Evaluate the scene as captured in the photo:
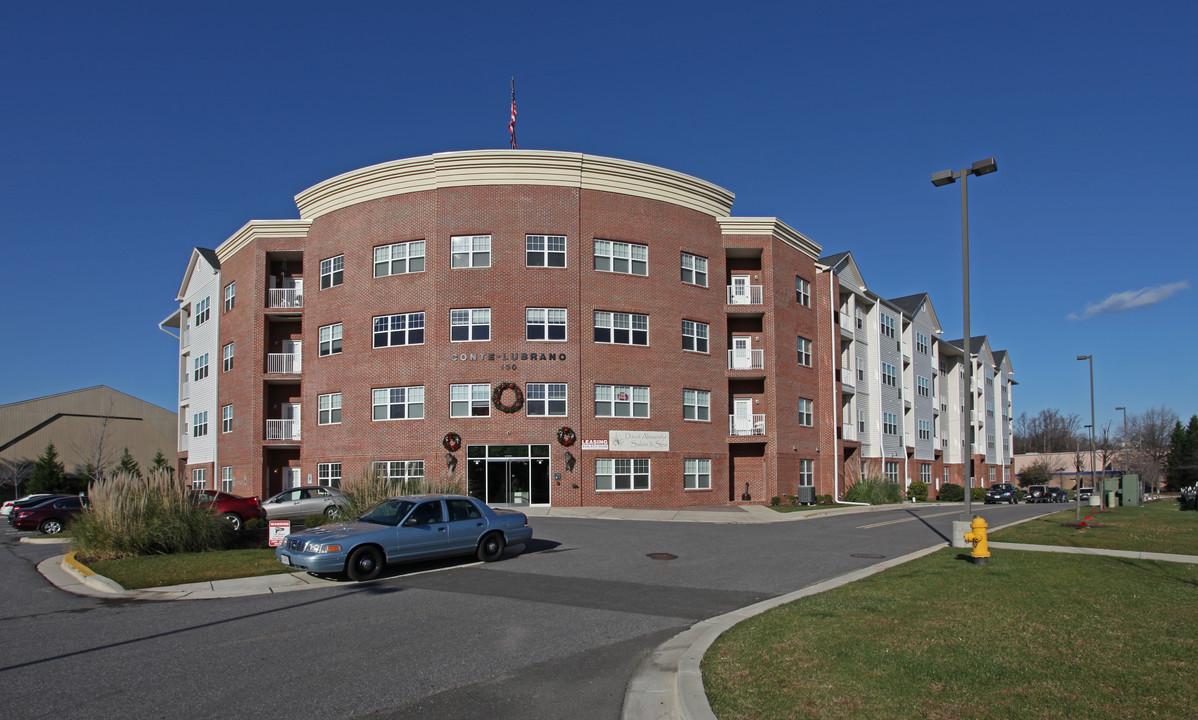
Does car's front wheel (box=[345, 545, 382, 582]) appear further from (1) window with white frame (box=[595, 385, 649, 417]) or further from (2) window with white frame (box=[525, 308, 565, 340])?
(1) window with white frame (box=[595, 385, 649, 417])

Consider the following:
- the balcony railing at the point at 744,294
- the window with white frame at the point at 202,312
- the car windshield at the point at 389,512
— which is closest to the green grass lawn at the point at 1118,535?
the car windshield at the point at 389,512

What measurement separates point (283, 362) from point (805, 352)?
2695 cm

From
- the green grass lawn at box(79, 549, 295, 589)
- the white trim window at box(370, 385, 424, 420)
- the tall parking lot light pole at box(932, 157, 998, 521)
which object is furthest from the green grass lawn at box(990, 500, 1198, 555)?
the white trim window at box(370, 385, 424, 420)

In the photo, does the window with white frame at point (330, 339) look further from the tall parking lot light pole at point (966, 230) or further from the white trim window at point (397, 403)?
the tall parking lot light pole at point (966, 230)

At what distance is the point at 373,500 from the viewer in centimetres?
2064

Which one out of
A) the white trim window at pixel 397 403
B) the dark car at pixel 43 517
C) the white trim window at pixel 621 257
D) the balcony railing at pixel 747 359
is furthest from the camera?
the balcony railing at pixel 747 359

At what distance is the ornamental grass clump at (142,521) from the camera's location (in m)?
16.6

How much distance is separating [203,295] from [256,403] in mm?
13216

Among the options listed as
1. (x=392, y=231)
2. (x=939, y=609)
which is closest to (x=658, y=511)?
(x=392, y=231)

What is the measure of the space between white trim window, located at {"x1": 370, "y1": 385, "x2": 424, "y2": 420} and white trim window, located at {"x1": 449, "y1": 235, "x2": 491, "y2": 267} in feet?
18.8

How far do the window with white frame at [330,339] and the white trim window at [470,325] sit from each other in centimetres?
635

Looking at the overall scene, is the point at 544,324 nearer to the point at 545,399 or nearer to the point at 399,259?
the point at 545,399

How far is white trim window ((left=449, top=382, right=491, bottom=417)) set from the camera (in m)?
34.4

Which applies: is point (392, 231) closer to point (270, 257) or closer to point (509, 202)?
point (509, 202)
